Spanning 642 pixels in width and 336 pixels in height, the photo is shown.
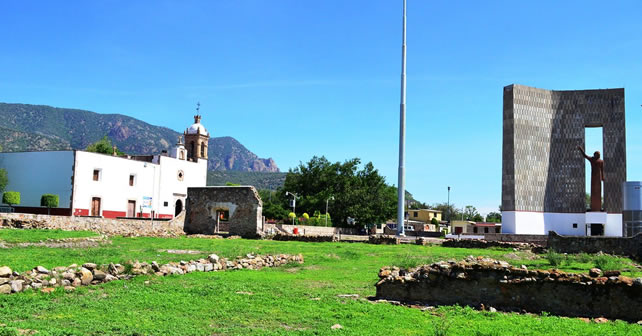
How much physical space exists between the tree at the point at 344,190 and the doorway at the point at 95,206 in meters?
27.4

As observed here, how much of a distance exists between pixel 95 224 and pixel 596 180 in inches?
1715

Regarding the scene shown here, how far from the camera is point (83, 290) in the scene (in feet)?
30.5

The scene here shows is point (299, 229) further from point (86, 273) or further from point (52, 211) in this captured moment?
point (86, 273)

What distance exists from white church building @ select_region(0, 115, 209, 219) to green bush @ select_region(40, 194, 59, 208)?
46.2 inches

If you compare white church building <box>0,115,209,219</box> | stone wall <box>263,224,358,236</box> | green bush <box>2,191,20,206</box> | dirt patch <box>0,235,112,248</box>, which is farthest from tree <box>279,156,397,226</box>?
dirt patch <box>0,235,112,248</box>

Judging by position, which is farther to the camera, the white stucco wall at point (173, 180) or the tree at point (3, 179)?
the white stucco wall at point (173, 180)

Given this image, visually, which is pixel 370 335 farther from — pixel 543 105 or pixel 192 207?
pixel 543 105

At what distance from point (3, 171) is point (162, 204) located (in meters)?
15.1

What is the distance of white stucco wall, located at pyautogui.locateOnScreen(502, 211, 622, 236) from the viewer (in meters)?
48.8

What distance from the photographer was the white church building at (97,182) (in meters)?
43.6

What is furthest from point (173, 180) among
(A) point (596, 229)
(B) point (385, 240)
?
(A) point (596, 229)

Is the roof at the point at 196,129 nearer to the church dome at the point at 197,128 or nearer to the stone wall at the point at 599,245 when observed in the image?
the church dome at the point at 197,128

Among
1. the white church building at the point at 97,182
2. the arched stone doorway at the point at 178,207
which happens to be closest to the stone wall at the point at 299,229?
the white church building at the point at 97,182

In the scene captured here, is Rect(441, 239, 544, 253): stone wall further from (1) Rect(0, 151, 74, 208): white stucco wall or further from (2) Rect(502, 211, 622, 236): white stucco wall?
(1) Rect(0, 151, 74, 208): white stucco wall
